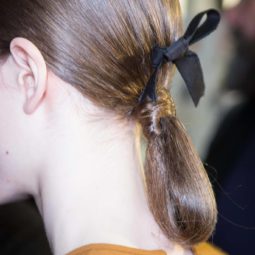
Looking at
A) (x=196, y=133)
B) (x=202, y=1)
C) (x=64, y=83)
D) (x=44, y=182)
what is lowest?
(x=196, y=133)

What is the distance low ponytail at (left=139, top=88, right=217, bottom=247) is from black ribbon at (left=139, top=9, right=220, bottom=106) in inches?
1.5

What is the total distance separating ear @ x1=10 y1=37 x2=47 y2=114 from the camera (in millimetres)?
681

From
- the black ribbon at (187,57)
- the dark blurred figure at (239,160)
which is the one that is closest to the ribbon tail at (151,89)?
the black ribbon at (187,57)

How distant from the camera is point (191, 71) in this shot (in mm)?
765

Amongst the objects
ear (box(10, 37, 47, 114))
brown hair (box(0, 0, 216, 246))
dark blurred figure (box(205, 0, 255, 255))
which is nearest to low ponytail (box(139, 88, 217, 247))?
brown hair (box(0, 0, 216, 246))

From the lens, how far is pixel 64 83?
70cm

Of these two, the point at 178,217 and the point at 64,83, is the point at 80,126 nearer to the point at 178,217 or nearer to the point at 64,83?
the point at 64,83

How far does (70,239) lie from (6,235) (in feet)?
1.43

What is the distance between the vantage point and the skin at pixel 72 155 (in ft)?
2.27

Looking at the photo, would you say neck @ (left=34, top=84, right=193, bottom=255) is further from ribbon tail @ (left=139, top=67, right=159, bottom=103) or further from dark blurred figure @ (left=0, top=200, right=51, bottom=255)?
dark blurred figure @ (left=0, top=200, right=51, bottom=255)

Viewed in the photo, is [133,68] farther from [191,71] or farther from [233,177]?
[233,177]

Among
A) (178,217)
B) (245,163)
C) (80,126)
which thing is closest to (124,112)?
(80,126)

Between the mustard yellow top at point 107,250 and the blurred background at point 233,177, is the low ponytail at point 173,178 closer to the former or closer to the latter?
the mustard yellow top at point 107,250

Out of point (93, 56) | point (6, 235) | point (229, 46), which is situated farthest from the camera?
point (229, 46)
